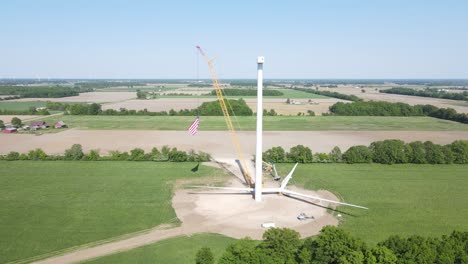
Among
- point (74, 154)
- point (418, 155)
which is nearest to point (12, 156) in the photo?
point (74, 154)

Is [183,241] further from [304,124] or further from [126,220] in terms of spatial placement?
[304,124]

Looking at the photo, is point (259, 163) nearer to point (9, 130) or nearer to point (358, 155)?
point (358, 155)

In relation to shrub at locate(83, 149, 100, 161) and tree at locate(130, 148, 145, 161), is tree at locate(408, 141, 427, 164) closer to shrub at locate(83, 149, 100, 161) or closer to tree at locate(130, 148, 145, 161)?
tree at locate(130, 148, 145, 161)

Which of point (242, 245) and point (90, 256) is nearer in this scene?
point (242, 245)

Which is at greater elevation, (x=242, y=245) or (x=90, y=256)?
(x=242, y=245)

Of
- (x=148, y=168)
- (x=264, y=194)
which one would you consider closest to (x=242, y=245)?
(x=264, y=194)

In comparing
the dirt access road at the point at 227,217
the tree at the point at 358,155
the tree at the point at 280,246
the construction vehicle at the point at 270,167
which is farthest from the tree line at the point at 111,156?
the tree at the point at 280,246

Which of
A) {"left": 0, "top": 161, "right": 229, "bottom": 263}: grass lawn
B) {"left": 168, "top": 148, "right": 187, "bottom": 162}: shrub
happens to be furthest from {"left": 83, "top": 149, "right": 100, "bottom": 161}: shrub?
{"left": 168, "top": 148, "right": 187, "bottom": 162}: shrub
